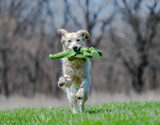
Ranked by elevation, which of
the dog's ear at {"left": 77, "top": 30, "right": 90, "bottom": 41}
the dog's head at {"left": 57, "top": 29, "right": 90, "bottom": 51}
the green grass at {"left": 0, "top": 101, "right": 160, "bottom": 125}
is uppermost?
the dog's ear at {"left": 77, "top": 30, "right": 90, "bottom": 41}

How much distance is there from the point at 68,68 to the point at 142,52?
7.05m

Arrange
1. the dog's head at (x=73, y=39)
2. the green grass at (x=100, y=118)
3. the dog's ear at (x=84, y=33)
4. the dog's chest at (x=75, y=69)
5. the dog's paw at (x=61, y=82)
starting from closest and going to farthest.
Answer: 1. the green grass at (x=100, y=118)
2. the dog's paw at (x=61, y=82)
3. the dog's head at (x=73, y=39)
4. the dog's chest at (x=75, y=69)
5. the dog's ear at (x=84, y=33)

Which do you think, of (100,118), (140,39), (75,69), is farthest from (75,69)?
(140,39)

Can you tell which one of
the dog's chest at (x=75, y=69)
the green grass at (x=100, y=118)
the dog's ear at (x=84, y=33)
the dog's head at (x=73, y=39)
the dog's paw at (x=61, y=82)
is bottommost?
the green grass at (x=100, y=118)

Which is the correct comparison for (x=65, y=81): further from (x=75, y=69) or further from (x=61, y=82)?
(x=75, y=69)

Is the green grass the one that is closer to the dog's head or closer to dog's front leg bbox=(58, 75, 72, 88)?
dog's front leg bbox=(58, 75, 72, 88)

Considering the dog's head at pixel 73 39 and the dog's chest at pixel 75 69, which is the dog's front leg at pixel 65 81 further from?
the dog's head at pixel 73 39

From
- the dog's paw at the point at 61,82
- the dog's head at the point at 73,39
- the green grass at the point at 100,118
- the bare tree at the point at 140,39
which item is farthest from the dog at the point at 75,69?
the bare tree at the point at 140,39

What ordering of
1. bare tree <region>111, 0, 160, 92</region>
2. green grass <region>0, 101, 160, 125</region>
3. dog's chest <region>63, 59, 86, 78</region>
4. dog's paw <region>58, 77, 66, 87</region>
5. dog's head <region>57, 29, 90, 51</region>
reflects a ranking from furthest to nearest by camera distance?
bare tree <region>111, 0, 160, 92</region> → dog's chest <region>63, 59, 86, 78</region> → dog's head <region>57, 29, 90, 51</region> → dog's paw <region>58, 77, 66, 87</region> → green grass <region>0, 101, 160, 125</region>

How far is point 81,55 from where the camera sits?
4930 mm

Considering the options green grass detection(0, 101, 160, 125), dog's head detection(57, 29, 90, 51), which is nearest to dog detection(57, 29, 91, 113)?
dog's head detection(57, 29, 90, 51)

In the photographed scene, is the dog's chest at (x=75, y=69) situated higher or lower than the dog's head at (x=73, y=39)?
lower

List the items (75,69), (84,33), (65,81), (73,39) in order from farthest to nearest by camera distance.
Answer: (84,33) < (75,69) < (73,39) < (65,81)

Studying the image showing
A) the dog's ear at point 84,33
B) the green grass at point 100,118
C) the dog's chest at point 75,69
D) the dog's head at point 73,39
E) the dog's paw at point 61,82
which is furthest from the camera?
the dog's ear at point 84,33
